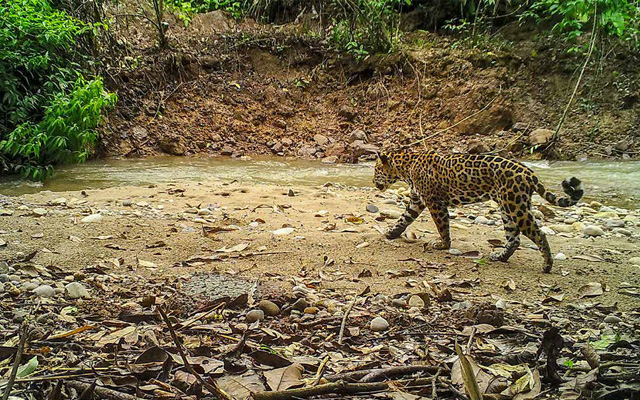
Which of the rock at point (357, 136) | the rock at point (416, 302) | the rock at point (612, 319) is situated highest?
the rock at point (357, 136)

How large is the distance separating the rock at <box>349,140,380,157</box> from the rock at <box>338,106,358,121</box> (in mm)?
1763

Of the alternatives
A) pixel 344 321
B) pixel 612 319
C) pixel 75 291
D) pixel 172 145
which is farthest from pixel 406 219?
pixel 172 145

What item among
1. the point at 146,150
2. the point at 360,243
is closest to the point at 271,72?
the point at 146,150

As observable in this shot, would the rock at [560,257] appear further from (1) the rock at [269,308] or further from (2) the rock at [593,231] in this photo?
(1) the rock at [269,308]

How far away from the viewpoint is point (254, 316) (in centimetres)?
297

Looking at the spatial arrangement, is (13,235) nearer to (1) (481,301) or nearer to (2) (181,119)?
(1) (481,301)

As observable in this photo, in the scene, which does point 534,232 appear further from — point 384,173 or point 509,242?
point 384,173

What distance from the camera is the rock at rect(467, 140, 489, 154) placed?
488 inches

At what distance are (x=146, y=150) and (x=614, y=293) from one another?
1143 cm

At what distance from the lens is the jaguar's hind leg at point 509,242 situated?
4.98 m

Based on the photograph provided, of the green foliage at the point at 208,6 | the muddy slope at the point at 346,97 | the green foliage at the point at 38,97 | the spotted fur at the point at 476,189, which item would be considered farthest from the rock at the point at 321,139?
the spotted fur at the point at 476,189

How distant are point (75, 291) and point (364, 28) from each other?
14254 mm

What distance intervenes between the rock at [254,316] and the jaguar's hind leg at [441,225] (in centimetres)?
282

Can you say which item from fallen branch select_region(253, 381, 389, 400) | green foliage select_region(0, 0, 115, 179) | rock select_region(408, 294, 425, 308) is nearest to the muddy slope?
green foliage select_region(0, 0, 115, 179)
